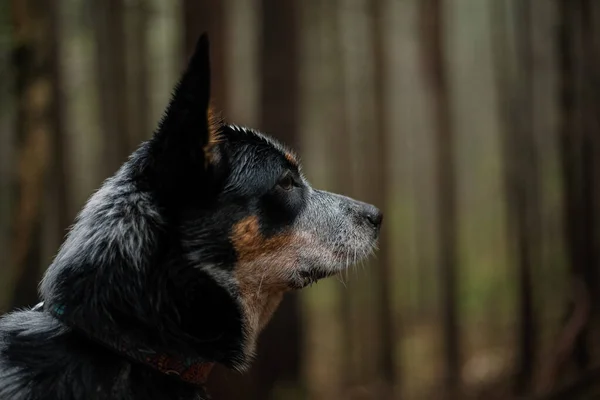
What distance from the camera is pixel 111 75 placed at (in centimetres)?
1305

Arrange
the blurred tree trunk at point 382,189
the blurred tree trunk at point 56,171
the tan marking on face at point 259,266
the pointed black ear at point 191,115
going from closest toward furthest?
1. the pointed black ear at point 191,115
2. the tan marking on face at point 259,266
3. the blurred tree trunk at point 56,171
4. the blurred tree trunk at point 382,189

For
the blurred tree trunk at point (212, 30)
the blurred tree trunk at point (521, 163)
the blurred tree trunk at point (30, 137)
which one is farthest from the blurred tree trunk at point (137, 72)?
the blurred tree trunk at point (521, 163)

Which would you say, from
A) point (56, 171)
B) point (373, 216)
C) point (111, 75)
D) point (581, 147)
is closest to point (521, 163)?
point (581, 147)

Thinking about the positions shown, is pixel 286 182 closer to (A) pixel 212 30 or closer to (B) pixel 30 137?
(A) pixel 212 30

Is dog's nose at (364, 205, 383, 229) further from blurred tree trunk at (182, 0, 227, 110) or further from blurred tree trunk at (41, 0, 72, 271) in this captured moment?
blurred tree trunk at (41, 0, 72, 271)

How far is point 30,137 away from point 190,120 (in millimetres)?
5014

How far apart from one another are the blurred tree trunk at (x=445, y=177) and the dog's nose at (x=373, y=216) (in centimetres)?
741

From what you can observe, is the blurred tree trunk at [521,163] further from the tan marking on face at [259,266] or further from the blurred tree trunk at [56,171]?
the tan marking on face at [259,266]

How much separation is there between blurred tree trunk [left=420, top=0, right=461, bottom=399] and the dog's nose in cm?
741

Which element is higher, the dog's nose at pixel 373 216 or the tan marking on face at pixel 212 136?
the tan marking on face at pixel 212 136

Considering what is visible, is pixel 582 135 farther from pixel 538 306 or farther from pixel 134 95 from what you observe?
pixel 134 95

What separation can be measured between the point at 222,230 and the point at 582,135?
6.64 meters

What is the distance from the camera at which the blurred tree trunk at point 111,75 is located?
12.4 metres

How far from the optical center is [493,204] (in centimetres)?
2356
